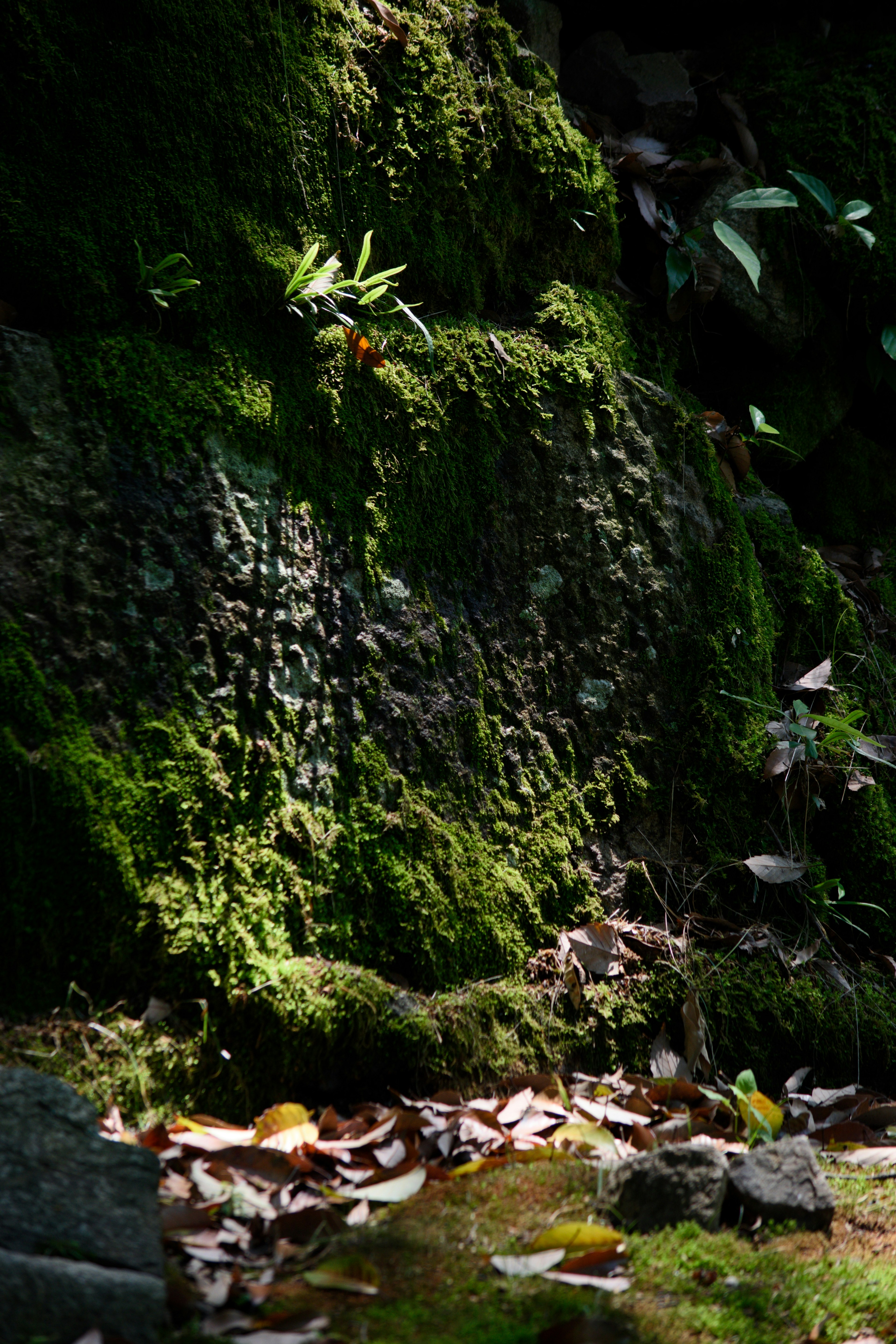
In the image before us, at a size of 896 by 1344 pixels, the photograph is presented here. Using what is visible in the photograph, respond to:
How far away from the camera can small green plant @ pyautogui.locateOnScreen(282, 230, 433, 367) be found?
2.57 m

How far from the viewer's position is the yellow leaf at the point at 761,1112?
217cm

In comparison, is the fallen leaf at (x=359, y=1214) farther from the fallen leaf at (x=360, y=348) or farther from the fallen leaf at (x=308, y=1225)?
the fallen leaf at (x=360, y=348)

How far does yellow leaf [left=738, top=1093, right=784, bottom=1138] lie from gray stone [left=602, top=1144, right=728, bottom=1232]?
0.41 meters

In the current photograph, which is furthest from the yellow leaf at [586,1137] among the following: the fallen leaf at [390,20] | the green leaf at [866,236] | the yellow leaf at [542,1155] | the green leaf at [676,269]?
the green leaf at [866,236]

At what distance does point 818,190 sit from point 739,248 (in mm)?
775

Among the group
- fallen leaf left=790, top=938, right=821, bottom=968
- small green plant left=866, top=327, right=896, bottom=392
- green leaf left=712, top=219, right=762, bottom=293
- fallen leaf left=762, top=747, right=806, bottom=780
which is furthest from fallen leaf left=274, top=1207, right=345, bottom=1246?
small green plant left=866, top=327, right=896, bottom=392

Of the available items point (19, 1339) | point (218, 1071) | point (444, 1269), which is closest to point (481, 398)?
point (218, 1071)

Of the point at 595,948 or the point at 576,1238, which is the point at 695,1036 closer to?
the point at 595,948

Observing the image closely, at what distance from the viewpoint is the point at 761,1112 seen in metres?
2.21

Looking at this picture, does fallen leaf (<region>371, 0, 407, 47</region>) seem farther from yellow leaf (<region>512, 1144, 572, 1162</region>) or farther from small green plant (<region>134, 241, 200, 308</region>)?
yellow leaf (<region>512, 1144, 572, 1162</region>)

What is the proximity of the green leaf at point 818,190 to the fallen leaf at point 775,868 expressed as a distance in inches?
113

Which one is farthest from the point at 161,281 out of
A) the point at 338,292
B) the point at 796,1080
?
the point at 796,1080

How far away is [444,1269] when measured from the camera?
1549mm

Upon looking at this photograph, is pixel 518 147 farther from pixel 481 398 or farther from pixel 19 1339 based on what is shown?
pixel 19 1339
